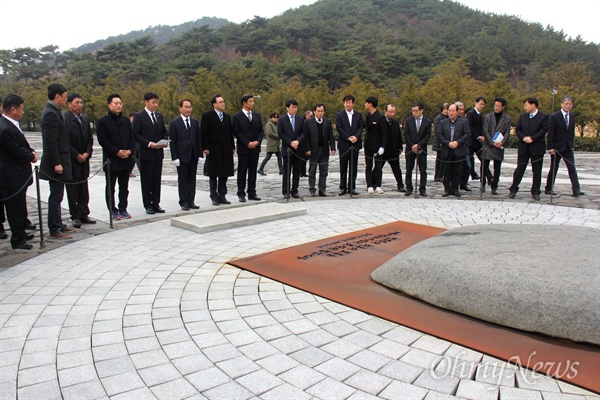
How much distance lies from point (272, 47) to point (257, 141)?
6958cm

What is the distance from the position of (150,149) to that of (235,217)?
1.96 m

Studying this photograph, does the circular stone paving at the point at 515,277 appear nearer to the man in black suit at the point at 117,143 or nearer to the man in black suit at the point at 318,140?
the man in black suit at the point at 117,143

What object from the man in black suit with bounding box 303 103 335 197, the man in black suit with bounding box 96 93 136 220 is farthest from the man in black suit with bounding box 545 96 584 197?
the man in black suit with bounding box 96 93 136 220

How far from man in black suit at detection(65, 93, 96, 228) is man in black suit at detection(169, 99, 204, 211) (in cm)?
139

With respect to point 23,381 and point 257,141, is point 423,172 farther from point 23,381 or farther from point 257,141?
point 23,381

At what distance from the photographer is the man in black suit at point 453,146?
9.16 m

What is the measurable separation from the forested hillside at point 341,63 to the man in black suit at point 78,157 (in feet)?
85.0

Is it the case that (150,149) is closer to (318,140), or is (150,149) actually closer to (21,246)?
(21,246)

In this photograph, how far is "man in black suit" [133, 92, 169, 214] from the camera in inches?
296

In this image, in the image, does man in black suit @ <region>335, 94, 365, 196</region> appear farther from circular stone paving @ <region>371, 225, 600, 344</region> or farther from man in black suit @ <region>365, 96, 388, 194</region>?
circular stone paving @ <region>371, 225, 600, 344</region>

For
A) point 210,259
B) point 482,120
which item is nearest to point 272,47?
point 482,120

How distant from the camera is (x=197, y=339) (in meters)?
3.13

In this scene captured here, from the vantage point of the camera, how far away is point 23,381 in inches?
104

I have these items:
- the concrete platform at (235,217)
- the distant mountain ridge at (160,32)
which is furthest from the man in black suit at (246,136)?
the distant mountain ridge at (160,32)
